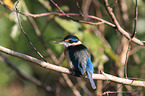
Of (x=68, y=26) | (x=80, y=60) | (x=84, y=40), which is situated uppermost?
(x=68, y=26)

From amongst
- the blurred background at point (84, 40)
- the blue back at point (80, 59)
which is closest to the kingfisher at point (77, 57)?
the blue back at point (80, 59)

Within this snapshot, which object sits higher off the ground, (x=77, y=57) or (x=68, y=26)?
(x=68, y=26)

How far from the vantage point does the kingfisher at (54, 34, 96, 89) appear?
2.94 m

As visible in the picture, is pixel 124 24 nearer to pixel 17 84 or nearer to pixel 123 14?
pixel 123 14

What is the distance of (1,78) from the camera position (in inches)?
201

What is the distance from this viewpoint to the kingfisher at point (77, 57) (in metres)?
2.94

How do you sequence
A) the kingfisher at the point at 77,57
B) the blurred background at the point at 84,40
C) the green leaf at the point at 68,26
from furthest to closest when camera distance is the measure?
the blurred background at the point at 84,40 → the green leaf at the point at 68,26 → the kingfisher at the point at 77,57

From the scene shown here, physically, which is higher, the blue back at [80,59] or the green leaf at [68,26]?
the green leaf at [68,26]

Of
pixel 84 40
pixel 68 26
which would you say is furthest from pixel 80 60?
pixel 68 26

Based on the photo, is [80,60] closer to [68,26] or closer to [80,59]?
[80,59]

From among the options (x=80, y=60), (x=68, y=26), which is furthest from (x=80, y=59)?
(x=68, y=26)

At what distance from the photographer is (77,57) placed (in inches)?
124

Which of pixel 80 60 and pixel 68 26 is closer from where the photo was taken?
pixel 80 60

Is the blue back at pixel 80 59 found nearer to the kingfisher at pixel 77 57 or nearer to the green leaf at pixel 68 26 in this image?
the kingfisher at pixel 77 57
